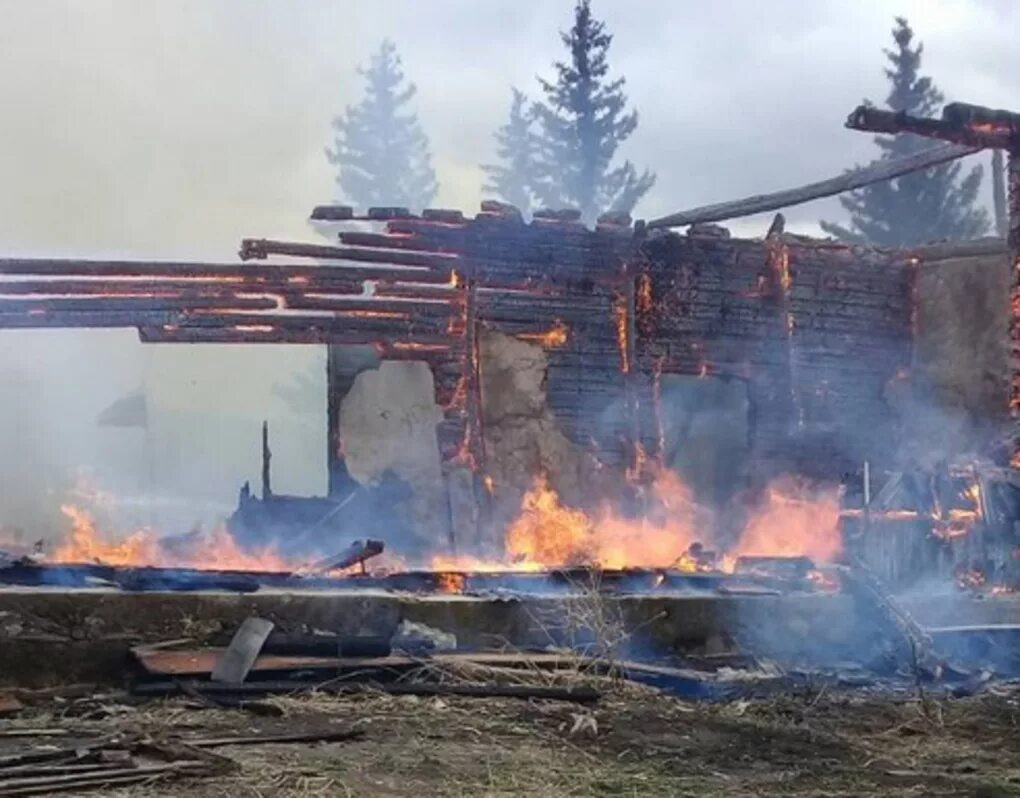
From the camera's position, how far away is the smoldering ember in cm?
711

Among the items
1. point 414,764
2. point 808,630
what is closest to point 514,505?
point 808,630

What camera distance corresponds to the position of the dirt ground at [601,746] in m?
6.15

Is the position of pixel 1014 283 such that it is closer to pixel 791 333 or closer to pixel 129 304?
pixel 791 333

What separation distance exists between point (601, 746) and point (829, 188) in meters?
13.5

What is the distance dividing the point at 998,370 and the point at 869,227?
29.4 m

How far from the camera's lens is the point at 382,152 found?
47844mm

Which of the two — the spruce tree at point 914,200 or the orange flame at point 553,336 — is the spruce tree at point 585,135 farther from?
the orange flame at point 553,336

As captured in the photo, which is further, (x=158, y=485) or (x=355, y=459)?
(x=158, y=485)

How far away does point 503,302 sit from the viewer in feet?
52.4

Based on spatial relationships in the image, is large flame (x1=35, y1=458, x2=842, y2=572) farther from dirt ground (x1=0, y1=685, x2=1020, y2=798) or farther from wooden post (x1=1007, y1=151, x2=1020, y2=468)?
dirt ground (x1=0, y1=685, x2=1020, y2=798)

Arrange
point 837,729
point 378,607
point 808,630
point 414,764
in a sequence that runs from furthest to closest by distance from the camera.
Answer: point 808,630 → point 378,607 → point 837,729 → point 414,764

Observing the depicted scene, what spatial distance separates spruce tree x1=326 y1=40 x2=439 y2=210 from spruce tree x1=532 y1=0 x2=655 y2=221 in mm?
5187

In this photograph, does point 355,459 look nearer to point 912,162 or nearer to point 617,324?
point 617,324

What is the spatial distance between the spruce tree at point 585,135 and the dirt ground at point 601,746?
36459 millimetres
